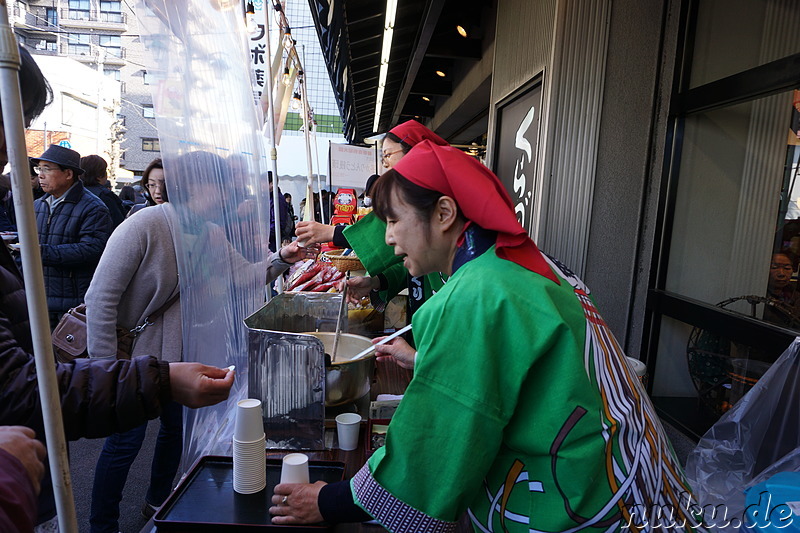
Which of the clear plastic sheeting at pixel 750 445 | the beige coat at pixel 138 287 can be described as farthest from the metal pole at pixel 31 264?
the clear plastic sheeting at pixel 750 445

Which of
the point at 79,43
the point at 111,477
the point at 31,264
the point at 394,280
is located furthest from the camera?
the point at 79,43

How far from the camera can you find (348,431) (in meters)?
1.51

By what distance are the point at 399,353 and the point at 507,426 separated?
0.64 meters

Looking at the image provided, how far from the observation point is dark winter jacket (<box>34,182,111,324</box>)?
348 centimetres

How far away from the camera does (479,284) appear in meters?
0.96

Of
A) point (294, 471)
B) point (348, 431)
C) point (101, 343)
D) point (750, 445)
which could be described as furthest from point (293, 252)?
point (750, 445)

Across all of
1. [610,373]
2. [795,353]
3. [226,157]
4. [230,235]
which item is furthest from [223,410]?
[795,353]

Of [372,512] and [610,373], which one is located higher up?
[610,373]

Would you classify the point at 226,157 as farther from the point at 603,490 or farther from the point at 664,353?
the point at 664,353

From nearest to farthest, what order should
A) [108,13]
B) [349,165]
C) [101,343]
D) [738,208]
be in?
[101,343] < [738,208] < [349,165] < [108,13]

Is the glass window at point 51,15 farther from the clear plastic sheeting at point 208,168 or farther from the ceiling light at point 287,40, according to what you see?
the clear plastic sheeting at point 208,168

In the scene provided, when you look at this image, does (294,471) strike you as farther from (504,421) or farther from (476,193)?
(476,193)

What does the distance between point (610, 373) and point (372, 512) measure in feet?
1.95

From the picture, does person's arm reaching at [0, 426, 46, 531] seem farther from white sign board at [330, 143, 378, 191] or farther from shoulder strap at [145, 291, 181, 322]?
white sign board at [330, 143, 378, 191]
